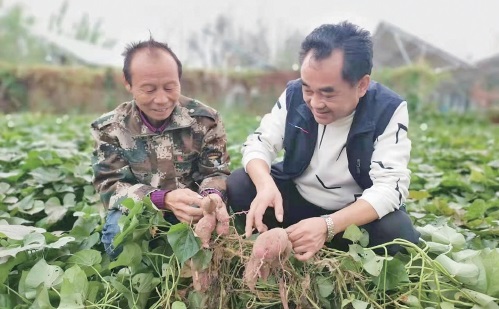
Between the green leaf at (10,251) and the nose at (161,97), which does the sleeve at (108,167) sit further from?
the green leaf at (10,251)

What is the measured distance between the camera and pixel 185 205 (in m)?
1.61

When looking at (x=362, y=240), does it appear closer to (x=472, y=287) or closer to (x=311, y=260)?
(x=311, y=260)

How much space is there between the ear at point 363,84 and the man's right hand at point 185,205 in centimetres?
56

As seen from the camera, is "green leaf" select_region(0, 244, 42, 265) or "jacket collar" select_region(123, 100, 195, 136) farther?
"jacket collar" select_region(123, 100, 195, 136)

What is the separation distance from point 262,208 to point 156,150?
0.53 m

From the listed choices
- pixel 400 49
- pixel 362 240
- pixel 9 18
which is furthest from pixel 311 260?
pixel 9 18

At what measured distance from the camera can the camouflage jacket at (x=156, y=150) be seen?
192 cm

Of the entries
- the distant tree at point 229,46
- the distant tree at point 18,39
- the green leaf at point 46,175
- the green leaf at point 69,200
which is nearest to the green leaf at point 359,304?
the green leaf at point 69,200

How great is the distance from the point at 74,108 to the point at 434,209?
A: 1337 cm

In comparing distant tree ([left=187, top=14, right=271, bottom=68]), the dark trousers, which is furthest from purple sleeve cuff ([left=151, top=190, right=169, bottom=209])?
distant tree ([left=187, top=14, right=271, bottom=68])

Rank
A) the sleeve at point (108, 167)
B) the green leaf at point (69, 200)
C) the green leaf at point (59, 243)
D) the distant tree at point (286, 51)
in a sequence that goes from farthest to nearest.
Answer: the distant tree at point (286, 51) → the green leaf at point (69, 200) → the sleeve at point (108, 167) → the green leaf at point (59, 243)

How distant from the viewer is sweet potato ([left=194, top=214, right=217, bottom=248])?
1.46 metres

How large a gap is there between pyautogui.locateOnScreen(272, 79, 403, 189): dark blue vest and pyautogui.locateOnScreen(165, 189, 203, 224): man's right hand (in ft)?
1.33

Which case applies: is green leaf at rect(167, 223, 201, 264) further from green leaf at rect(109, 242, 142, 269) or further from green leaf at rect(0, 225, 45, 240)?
green leaf at rect(0, 225, 45, 240)
